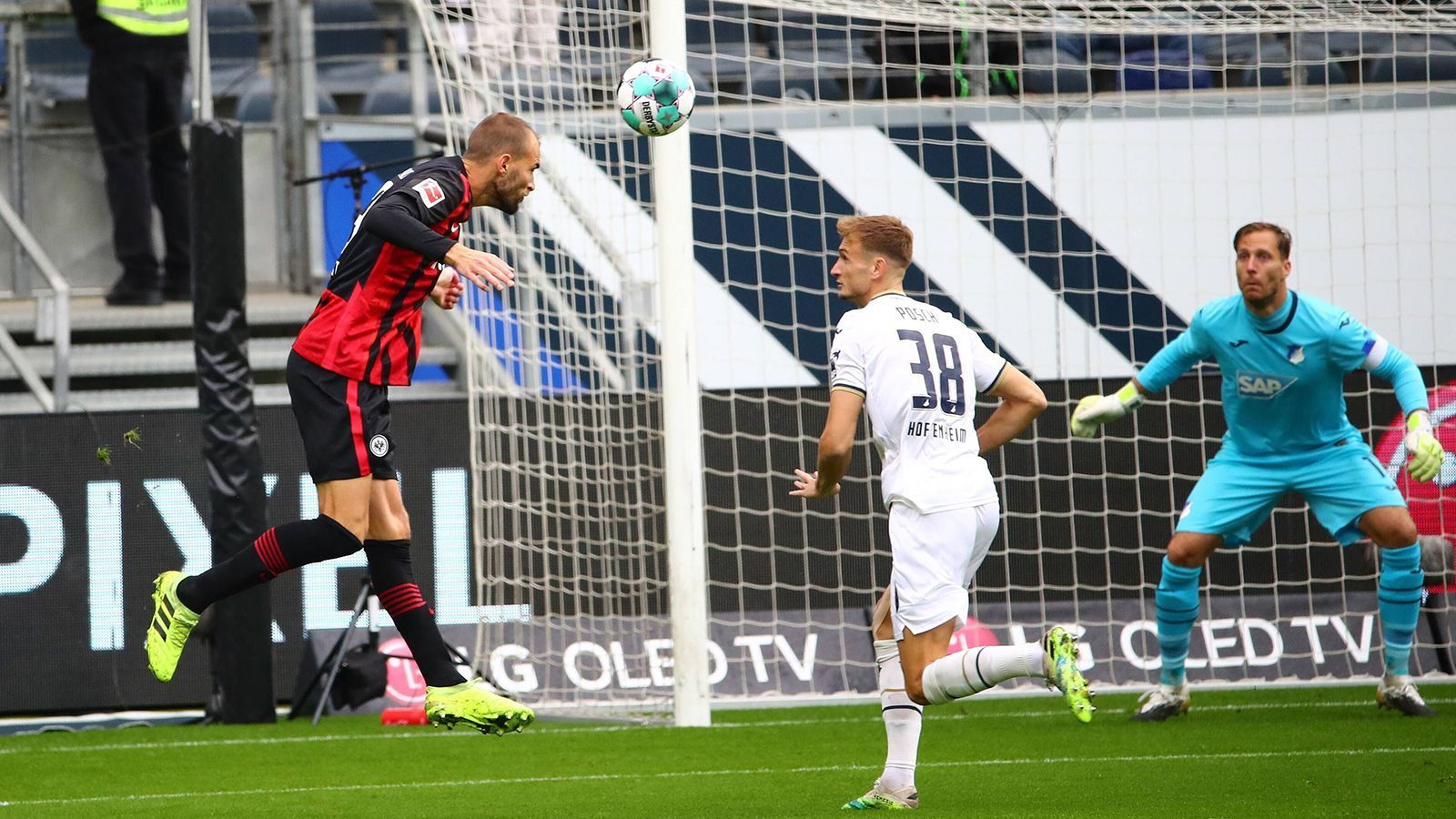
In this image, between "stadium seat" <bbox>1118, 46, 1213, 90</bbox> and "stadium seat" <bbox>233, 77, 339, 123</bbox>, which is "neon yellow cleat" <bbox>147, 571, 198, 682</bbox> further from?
"stadium seat" <bbox>1118, 46, 1213, 90</bbox>

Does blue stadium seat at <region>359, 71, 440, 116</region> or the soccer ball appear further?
blue stadium seat at <region>359, 71, 440, 116</region>

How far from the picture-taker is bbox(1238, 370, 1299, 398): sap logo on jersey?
708 cm

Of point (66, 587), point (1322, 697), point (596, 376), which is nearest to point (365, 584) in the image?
point (66, 587)

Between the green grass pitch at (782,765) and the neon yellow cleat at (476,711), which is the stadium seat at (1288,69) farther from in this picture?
the neon yellow cleat at (476,711)

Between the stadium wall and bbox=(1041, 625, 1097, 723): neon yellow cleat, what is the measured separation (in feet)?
13.8

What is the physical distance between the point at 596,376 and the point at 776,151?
1734mm

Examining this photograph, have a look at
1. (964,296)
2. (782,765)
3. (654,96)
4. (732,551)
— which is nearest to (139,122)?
(732,551)

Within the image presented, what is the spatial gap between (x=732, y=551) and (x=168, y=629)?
13.0ft

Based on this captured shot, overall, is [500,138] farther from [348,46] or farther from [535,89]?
[348,46]

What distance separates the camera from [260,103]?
462 inches

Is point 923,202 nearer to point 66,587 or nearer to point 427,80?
point 427,80

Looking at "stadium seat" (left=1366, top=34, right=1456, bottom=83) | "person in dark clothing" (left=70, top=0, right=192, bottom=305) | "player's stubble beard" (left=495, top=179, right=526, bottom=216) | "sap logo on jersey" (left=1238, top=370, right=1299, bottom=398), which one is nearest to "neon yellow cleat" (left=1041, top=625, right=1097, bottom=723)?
"player's stubble beard" (left=495, top=179, right=526, bottom=216)

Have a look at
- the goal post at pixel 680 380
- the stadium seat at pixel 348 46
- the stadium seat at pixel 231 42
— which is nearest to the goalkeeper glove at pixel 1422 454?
the goal post at pixel 680 380

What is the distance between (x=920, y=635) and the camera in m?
4.83
